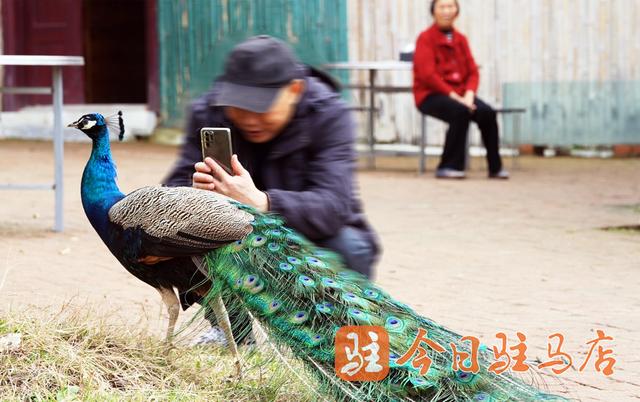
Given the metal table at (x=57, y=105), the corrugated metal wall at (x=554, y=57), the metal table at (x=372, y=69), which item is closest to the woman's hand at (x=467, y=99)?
the metal table at (x=372, y=69)

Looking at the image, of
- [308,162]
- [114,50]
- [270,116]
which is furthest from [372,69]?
[270,116]

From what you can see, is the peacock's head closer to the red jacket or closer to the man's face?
the man's face

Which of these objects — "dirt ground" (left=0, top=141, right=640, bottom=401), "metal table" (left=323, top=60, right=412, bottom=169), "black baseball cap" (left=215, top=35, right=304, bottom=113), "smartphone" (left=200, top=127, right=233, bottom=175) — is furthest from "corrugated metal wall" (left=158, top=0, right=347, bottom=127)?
"smartphone" (left=200, top=127, right=233, bottom=175)

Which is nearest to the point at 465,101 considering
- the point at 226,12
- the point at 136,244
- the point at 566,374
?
the point at 226,12

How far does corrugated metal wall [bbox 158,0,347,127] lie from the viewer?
14.5 m

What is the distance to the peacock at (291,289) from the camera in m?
3.51

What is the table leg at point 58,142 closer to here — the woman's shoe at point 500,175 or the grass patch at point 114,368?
the grass patch at point 114,368

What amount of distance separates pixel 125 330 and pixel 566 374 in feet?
5.25

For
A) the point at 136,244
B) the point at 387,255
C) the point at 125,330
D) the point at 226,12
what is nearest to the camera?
the point at 136,244

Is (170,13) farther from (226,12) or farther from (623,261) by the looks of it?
(623,261)

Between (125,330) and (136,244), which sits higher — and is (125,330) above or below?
below

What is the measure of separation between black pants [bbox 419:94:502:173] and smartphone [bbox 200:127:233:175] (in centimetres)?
794

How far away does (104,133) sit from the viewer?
178 inches

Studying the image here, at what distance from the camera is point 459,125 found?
1181 cm
